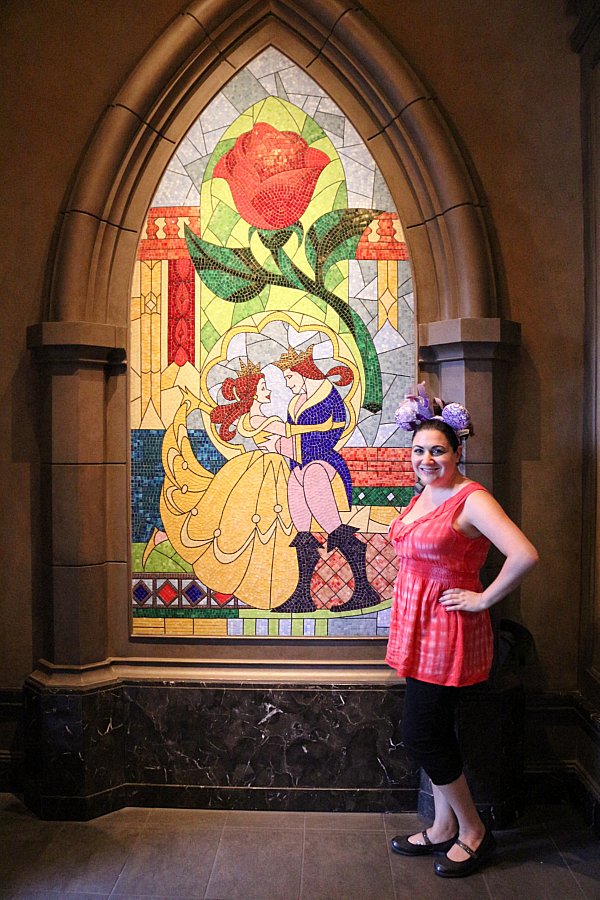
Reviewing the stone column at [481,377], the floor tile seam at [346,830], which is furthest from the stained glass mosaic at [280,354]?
the floor tile seam at [346,830]

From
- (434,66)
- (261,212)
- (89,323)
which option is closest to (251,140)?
(261,212)

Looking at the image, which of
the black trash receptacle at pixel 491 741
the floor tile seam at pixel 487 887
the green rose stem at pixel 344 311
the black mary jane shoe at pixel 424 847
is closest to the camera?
the floor tile seam at pixel 487 887

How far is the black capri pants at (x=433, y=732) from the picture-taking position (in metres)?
2.33

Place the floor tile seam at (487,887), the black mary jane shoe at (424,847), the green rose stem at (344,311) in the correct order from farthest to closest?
1. the green rose stem at (344,311)
2. the black mary jane shoe at (424,847)
3. the floor tile seam at (487,887)

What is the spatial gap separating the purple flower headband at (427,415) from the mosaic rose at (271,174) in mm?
966

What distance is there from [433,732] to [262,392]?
4.61ft

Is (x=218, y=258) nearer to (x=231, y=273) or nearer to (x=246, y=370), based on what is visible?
(x=231, y=273)

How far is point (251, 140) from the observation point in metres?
2.86

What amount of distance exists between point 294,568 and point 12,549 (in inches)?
46.1

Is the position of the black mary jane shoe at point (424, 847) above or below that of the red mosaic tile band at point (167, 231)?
below

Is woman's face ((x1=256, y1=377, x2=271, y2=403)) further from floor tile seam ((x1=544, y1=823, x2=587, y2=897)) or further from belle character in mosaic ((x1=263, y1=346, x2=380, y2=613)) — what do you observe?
floor tile seam ((x1=544, y1=823, x2=587, y2=897))

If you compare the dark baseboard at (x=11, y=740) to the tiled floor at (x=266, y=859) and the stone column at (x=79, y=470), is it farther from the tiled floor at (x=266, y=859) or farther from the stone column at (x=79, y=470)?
the stone column at (x=79, y=470)

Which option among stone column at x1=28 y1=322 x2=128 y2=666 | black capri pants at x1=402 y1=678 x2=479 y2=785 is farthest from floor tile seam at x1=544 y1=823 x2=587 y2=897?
stone column at x1=28 y1=322 x2=128 y2=666

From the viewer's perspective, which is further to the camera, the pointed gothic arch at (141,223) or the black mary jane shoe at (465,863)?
the pointed gothic arch at (141,223)
